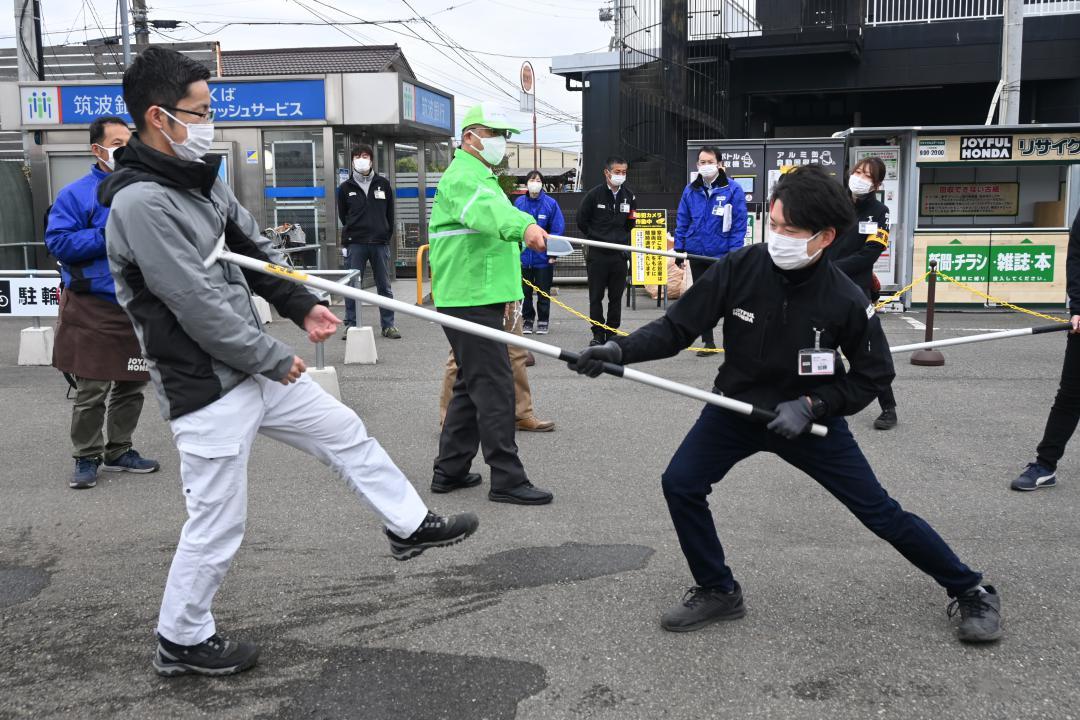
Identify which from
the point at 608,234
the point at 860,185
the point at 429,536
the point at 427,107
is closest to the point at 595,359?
the point at 429,536

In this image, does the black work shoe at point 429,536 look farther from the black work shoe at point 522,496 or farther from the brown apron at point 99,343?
the brown apron at point 99,343

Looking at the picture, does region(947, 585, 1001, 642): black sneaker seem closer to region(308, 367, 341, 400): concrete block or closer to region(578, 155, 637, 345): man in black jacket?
region(308, 367, 341, 400): concrete block

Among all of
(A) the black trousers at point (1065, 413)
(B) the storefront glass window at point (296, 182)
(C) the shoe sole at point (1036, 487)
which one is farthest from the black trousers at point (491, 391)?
(B) the storefront glass window at point (296, 182)

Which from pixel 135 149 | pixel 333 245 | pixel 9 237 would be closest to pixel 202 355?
pixel 135 149

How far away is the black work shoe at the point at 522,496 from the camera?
17.0 ft

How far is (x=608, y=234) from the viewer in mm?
11086

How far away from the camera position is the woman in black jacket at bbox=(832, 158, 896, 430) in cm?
658

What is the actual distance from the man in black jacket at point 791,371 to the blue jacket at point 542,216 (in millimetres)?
8204

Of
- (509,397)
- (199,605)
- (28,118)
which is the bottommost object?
(199,605)

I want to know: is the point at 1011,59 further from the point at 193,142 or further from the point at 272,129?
the point at 193,142

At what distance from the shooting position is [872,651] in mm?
3453

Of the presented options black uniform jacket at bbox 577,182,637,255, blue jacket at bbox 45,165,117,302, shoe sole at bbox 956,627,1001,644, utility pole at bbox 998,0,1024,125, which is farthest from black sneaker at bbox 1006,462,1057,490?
utility pole at bbox 998,0,1024,125

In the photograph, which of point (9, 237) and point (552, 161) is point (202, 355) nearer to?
point (9, 237)

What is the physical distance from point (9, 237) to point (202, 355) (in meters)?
14.3
